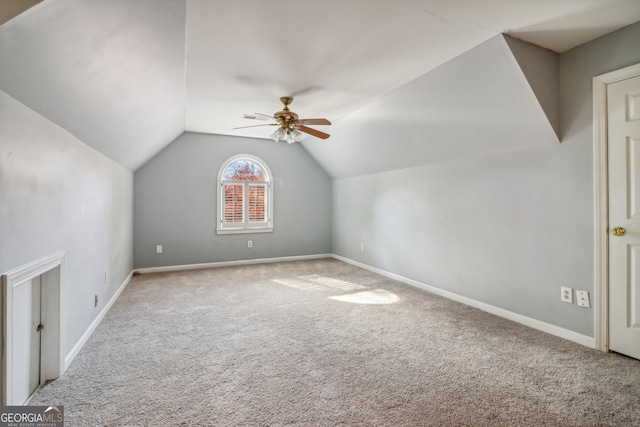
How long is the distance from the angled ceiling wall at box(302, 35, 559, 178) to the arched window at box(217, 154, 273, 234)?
2.16 meters

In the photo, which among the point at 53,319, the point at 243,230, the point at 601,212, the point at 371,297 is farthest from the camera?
the point at 243,230

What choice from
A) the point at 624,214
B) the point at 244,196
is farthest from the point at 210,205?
the point at 624,214

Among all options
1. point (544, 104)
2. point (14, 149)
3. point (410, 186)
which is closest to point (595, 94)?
point (544, 104)

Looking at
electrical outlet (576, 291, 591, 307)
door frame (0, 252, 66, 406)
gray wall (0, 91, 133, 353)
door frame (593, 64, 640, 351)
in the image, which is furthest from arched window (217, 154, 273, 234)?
door frame (593, 64, 640, 351)

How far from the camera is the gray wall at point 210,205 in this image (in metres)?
5.00

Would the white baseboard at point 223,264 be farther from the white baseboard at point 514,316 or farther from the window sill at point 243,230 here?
the white baseboard at point 514,316

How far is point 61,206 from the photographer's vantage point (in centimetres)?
204

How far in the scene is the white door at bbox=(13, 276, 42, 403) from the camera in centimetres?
167

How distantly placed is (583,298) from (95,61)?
3.84 meters

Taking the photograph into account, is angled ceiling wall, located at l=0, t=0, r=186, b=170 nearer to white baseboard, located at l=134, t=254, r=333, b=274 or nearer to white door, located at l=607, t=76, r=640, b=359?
white baseboard, located at l=134, t=254, r=333, b=274

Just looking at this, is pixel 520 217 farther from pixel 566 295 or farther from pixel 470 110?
pixel 470 110

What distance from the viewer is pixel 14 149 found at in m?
1.48

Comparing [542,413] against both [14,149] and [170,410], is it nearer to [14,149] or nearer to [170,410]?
[170,410]

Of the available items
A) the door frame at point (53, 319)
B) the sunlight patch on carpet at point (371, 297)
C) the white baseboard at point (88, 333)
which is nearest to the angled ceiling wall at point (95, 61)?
the door frame at point (53, 319)
